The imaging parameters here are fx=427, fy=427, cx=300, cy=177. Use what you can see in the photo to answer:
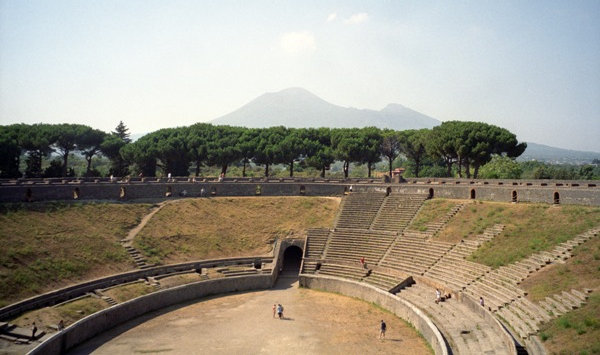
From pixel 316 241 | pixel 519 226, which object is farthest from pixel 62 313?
pixel 519 226

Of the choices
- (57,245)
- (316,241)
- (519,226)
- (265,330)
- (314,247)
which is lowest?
(265,330)

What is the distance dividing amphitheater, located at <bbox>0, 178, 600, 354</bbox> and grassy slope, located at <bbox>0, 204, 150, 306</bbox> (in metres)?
1.60

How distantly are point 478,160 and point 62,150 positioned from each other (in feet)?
199

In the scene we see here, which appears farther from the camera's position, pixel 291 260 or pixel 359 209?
pixel 359 209

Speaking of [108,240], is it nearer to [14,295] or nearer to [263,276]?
[14,295]

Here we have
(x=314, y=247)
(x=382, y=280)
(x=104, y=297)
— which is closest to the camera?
(x=104, y=297)

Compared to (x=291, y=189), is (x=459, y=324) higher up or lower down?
lower down

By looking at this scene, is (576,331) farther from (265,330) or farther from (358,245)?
(358,245)

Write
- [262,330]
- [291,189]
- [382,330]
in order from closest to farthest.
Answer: [382,330] < [262,330] < [291,189]

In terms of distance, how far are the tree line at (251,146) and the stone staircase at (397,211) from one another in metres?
13.5

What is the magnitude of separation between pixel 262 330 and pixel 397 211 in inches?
955

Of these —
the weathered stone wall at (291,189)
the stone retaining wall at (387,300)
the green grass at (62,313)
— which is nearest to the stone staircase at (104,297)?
the green grass at (62,313)

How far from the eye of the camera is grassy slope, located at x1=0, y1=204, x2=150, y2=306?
30.3 m

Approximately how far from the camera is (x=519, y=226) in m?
35.7
